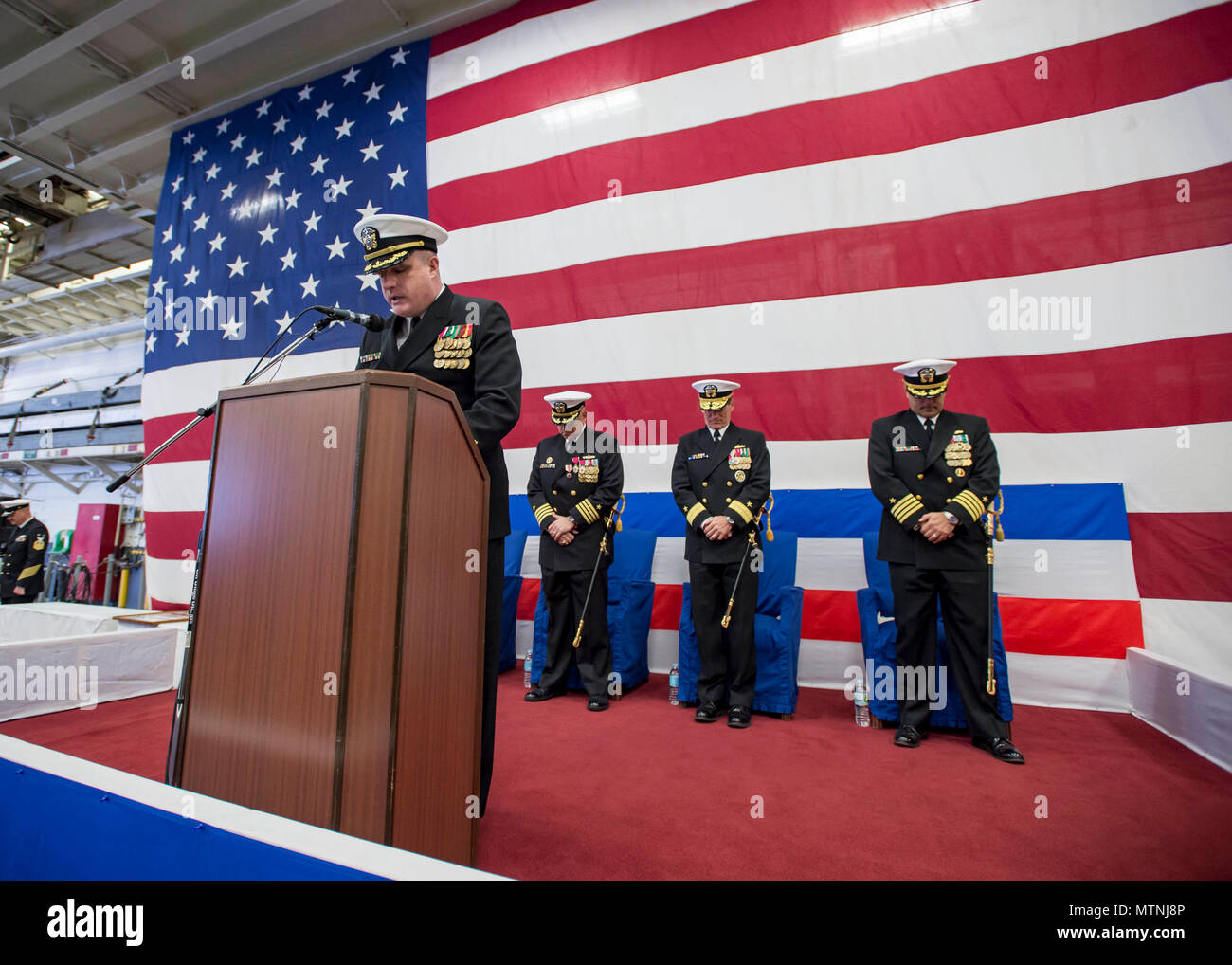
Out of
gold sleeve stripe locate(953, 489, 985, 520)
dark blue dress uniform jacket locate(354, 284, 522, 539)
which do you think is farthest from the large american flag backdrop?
dark blue dress uniform jacket locate(354, 284, 522, 539)

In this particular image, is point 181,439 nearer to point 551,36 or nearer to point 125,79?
point 125,79

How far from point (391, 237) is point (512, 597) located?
2621 mm

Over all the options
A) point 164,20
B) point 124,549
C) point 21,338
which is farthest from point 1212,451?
point 21,338

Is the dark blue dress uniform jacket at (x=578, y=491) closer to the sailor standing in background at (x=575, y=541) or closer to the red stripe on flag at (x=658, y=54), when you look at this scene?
the sailor standing in background at (x=575, y=541)

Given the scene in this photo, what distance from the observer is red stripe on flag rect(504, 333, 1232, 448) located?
2750mm

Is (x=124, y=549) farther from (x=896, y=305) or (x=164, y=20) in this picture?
(x=896, y=305)

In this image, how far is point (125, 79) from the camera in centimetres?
511

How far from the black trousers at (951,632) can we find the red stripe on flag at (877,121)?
2356 mm

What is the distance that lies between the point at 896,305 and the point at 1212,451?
4.84ft

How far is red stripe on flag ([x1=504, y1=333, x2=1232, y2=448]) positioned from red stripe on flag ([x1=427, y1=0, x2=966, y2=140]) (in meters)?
1.43

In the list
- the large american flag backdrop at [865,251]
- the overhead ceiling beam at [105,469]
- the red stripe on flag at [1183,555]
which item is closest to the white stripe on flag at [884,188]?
the large american flag backdrop at [865,251]

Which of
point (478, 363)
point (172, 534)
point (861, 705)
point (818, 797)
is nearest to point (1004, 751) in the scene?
point (861, 705)

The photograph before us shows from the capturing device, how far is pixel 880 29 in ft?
11.2

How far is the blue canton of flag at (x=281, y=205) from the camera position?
4637mm
